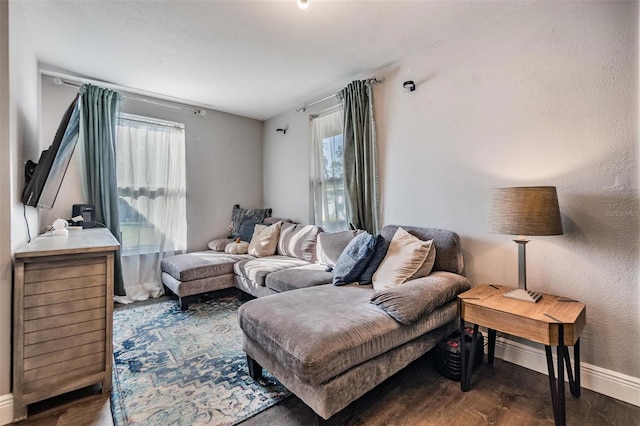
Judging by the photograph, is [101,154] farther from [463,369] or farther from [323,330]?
[463,369]

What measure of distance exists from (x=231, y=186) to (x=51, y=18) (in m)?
2.57

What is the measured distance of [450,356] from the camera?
6.17 ft

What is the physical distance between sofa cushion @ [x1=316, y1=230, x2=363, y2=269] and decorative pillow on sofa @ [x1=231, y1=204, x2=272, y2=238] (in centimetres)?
144

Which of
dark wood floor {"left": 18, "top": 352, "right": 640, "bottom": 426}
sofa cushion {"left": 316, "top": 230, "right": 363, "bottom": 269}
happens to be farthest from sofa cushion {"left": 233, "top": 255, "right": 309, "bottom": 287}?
dark wood floor {"left": 18, "top": 352, "right": 640, "bottom": 426}

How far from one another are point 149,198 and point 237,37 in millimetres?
2303

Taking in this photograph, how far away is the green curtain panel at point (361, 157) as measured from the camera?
2967 mm

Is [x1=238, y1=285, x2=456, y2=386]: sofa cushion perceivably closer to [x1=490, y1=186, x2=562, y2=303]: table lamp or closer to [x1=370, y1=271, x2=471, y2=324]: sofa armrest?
[x1=370, y1=271, x2=471, y2=324]: sofa armrest

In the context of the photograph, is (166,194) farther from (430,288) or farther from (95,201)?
(430,288)

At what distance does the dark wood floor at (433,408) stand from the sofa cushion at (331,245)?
128 cm

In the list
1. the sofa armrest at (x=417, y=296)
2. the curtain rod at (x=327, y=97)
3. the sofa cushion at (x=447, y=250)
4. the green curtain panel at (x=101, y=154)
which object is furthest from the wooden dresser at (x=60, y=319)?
the curtain rod at (x=327, y=97)

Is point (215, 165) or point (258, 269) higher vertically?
point (215, 165)

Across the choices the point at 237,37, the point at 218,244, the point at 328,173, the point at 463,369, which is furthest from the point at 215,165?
the point at 463,369

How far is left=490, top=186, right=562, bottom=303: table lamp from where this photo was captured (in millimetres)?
1632

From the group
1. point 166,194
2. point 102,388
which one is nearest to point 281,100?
point 166,194
